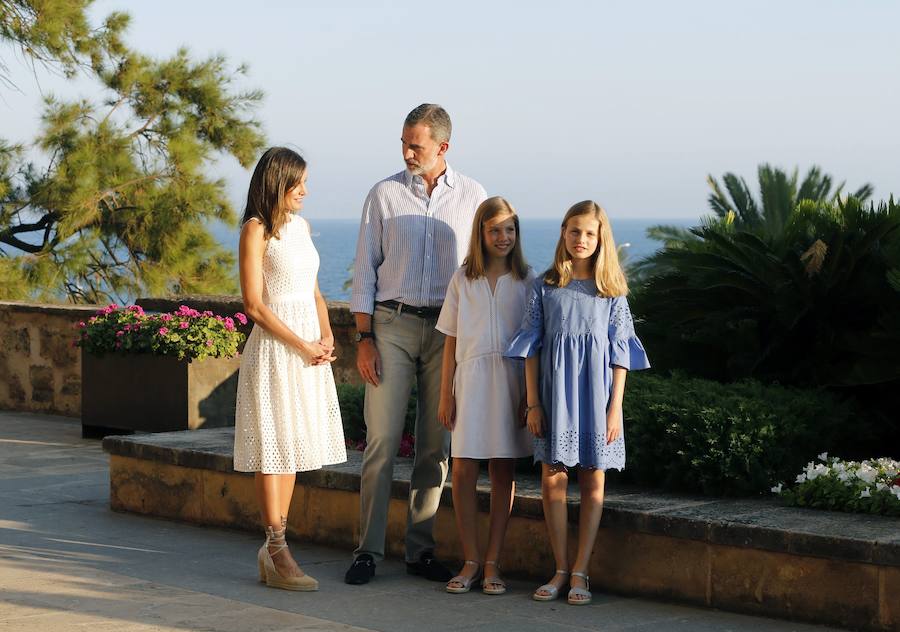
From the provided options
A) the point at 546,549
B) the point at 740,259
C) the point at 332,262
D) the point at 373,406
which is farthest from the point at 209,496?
the point at 332,262

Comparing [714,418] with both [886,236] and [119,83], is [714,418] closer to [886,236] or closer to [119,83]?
[886,236]

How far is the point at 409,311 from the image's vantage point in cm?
525

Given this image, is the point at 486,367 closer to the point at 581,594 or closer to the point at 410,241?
the point at 410,241

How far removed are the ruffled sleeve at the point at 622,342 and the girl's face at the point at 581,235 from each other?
0.71ft

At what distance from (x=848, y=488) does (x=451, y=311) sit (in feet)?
5.35

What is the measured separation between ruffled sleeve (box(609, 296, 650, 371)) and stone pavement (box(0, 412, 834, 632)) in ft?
2.89

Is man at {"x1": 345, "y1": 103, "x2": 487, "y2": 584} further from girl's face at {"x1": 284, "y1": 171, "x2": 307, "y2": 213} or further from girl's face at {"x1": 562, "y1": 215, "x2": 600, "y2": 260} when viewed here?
girl's face at {"x1": 562, "y1": 215, "x2": 600, "y2": 260}

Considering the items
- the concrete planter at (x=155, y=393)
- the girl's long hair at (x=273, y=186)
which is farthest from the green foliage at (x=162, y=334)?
the girl's long hair at (x=273, y=186)

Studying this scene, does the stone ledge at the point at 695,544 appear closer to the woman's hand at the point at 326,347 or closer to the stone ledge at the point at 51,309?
the woman's hand at the point at 326,347

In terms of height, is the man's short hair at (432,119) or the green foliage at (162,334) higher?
the man's short hair at (432,119)

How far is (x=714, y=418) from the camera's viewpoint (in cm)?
525

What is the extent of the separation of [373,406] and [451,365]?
39 centimetres

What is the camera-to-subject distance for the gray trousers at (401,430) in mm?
5254

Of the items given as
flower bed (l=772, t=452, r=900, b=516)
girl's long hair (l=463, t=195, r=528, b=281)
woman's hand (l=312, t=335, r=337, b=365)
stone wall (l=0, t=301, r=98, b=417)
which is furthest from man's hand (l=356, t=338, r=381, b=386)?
stone wall (l=0, t=301, r=98, b=417)
